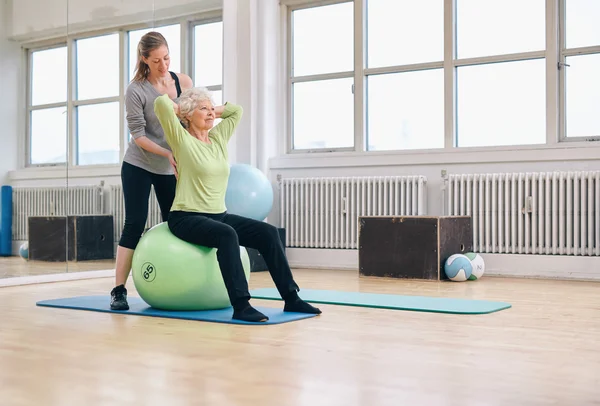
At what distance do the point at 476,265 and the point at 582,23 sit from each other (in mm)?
1891

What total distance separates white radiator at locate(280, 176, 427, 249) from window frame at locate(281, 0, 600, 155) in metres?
0.28

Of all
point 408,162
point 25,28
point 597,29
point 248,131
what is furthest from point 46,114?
point 597,29

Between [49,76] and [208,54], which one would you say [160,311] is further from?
[208,54]

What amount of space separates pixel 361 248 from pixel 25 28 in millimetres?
2638

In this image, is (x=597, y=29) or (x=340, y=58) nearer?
(x=597, y=29)

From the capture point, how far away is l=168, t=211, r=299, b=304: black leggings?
301 centimetres

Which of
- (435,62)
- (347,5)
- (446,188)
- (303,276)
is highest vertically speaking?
(347,5)

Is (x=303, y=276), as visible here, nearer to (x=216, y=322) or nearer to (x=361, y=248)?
(x=361, y=248)

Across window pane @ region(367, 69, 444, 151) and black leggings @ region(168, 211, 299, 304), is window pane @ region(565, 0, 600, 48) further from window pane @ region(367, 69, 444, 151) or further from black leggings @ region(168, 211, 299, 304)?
black leggings @ region(168, 211, 299, 304)

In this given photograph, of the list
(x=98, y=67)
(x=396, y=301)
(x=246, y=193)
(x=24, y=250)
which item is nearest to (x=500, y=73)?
(x=246, y=193)

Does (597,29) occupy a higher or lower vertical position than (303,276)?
higher

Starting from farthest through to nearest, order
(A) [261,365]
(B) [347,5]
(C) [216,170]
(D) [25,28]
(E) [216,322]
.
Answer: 1. (B) [347,5]
2. (D) [25,28]
3. (C) [216,170]
4. (E) [216,322]
5. (A) [261,365]

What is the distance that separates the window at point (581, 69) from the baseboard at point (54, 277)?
342cm

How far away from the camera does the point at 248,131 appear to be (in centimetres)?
628
